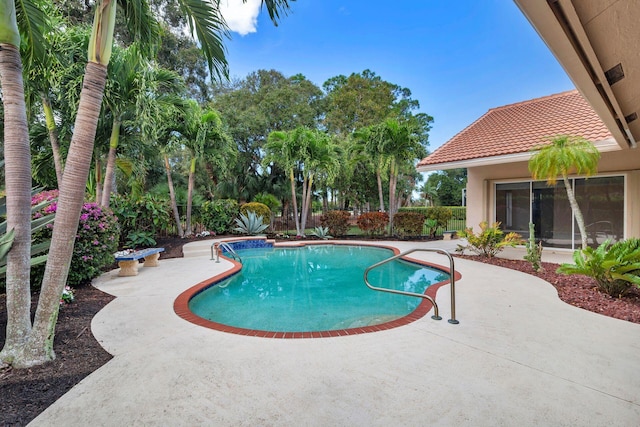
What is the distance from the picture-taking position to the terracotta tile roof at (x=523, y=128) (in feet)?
29.1

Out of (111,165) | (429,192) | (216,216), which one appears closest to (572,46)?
(111,165)

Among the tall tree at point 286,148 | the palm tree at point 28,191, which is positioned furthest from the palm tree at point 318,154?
the palm tree at point 28,191

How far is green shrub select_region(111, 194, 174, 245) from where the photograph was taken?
10402 millimetres

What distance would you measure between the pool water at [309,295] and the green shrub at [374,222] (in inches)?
187

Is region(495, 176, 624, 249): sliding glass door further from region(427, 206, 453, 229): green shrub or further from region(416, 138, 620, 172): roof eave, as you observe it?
region(427, 206, 453, 229): green shrub

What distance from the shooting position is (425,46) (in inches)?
692

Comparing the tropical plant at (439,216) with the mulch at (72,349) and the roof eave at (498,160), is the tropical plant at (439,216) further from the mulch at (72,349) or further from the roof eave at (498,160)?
the mulch at (72,349)

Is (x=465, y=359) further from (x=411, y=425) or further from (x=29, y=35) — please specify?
(x=29, y=35)

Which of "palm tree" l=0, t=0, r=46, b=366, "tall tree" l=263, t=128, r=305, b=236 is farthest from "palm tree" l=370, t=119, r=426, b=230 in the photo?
"palm tree" l=0, t=0, r=46, b=366

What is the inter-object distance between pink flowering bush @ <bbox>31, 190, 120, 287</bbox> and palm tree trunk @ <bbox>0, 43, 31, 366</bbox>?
10.3ft

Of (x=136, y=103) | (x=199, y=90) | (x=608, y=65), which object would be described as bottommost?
(x=608, y=65)

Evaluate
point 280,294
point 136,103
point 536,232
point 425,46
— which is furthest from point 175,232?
point 425,46

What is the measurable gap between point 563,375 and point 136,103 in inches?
390

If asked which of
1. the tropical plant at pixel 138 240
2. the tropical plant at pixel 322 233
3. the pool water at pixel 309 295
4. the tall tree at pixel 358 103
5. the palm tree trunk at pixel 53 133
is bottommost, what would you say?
the pool water at pixel 309 295
